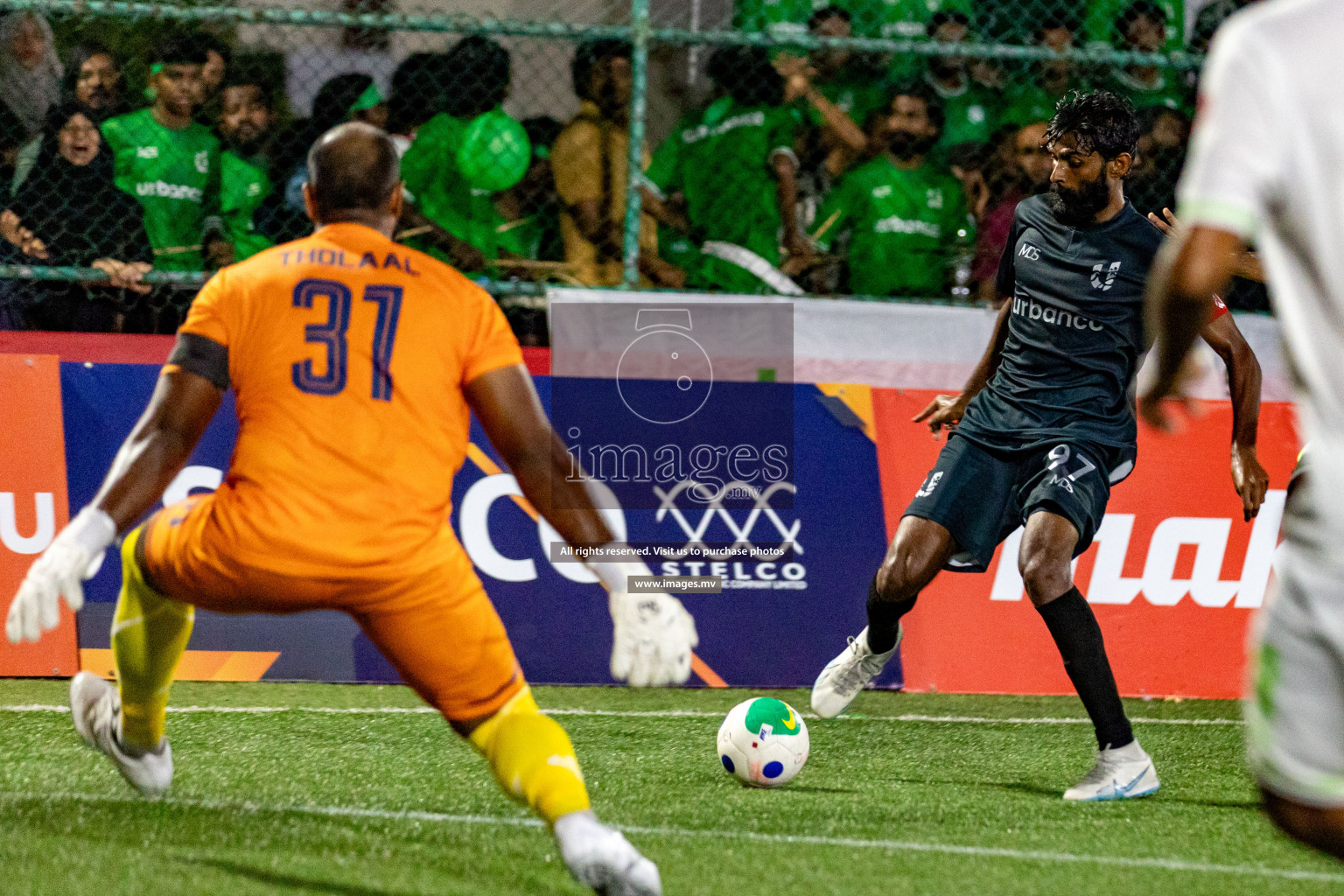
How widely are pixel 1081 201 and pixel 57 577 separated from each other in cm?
345

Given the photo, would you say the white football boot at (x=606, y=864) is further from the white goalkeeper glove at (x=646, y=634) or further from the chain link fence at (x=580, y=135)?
the chain link fence at (x=580, y=135)

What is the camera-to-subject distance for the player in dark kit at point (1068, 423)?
4.71 meters

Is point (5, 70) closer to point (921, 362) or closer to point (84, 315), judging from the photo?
point (84, 315)

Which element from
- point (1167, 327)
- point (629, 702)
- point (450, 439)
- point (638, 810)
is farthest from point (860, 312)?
point (1167, 327)

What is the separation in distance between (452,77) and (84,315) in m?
2.24

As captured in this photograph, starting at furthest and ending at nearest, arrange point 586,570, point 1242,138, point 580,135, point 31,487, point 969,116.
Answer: point 969,116 → point 580,135 → point 586,570 → point 31,487 → point 1242,138

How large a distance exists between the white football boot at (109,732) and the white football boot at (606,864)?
1.58 m

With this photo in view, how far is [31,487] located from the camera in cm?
627

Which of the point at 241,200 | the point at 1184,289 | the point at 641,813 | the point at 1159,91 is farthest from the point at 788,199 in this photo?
the point at 1184,289

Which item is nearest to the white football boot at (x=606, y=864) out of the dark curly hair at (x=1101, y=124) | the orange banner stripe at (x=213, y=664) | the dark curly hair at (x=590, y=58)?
the dark curly hair at (x=1101, y=124)

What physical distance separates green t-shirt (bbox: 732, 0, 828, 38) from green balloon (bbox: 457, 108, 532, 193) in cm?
153

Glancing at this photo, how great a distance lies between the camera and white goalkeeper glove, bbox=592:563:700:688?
3.40 meters

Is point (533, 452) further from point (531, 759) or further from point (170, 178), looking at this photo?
point (170, 178)

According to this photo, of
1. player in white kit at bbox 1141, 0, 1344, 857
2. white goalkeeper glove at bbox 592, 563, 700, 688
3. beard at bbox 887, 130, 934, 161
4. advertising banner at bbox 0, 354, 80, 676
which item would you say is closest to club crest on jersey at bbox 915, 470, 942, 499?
white goalkeeper glove at bbox 592, 563, 700, 688
